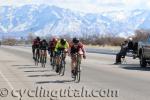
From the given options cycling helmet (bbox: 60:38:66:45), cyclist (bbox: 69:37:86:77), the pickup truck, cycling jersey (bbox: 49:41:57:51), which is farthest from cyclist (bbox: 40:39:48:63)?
cyclist (bbox: 69:37:86:77)

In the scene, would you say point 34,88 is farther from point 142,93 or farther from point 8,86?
point 142,93

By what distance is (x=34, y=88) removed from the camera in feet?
62.4

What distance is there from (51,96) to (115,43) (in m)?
92.9

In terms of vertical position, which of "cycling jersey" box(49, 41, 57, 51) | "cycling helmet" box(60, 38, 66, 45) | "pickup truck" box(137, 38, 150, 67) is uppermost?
"cycling helmet" box(60, 38, 66, 45)

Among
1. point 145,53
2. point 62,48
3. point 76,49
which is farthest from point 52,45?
point 76,49

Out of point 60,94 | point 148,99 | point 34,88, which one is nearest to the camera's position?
point 148,99

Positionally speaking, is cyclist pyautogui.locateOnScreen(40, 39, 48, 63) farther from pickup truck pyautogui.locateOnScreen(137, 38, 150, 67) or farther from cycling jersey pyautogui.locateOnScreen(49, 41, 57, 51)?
pickup truck pyautogui.locateOnScreen(137, 38, 150, 67)

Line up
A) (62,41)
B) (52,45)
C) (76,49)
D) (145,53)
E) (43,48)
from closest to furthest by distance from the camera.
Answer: (76,49)
(62,41)
(52,45)
(145,53)
(43,48)

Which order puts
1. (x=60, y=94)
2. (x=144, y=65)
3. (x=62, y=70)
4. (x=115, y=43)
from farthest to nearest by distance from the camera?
(x=115, y=43)
(x=144, y=65)
(x=62, y=70)
(x=60, y=94)

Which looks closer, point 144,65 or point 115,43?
point 144,65

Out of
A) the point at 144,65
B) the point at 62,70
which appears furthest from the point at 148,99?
the point at 144,65

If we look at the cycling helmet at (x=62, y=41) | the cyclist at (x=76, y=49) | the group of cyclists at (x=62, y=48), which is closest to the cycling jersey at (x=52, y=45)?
the group of cyclists at (x=62, y=48)

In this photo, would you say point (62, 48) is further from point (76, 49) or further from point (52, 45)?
point (52, 45)

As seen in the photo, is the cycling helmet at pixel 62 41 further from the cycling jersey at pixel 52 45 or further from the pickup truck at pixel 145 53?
the pickup truck at pixel 145 53
